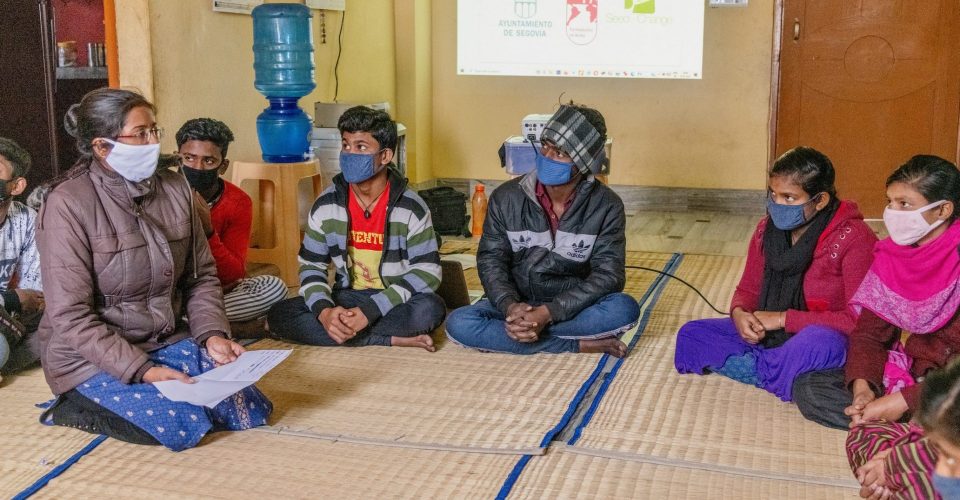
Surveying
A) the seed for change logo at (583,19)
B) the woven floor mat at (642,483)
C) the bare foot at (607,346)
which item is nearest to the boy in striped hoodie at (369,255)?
the bare foot at (607,346)

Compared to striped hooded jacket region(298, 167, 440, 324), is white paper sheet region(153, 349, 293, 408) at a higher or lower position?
lower

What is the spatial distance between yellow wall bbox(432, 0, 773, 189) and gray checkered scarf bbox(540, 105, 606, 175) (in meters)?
3.19

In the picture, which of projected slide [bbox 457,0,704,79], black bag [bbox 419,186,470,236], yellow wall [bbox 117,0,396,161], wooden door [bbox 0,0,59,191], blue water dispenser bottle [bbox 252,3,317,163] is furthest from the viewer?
projected slide [bbox 457,0,704,79]

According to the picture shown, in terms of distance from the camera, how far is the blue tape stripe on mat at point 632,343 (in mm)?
2656

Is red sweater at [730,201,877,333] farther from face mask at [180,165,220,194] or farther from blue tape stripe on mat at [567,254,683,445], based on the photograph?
face mask at [180,165,220,194]

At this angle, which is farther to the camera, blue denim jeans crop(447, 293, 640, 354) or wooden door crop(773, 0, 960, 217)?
wooden door crop(773, 0, 960, 217)

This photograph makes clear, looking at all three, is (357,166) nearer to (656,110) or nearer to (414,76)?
(414,76)

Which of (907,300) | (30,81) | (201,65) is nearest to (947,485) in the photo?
(907,300)

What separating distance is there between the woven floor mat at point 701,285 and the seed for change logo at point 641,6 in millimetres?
1828

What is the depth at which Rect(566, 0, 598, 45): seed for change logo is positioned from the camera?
6.16 metres

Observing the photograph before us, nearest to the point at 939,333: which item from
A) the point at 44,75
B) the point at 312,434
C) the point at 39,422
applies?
the point at 312,434

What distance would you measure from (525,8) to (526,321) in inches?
138

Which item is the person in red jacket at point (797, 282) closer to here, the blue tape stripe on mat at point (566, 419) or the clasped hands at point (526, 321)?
the blue tape stripe on mat at point (566, 419)

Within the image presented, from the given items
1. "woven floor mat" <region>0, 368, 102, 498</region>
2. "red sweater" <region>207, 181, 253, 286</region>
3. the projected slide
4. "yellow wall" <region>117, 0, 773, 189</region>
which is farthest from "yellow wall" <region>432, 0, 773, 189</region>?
"woven floor mat" <region>0, 368, 102, 498</region>
